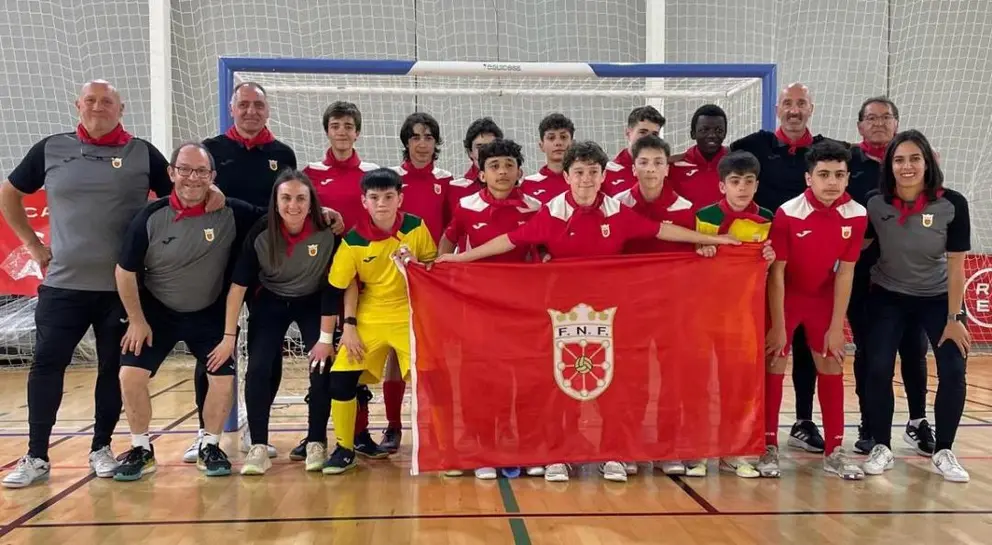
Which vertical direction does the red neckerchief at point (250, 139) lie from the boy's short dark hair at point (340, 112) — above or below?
below

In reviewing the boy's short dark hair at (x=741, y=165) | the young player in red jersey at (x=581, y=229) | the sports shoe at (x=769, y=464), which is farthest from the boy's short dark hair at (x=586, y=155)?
the sports shoe at (x=769, y=464)

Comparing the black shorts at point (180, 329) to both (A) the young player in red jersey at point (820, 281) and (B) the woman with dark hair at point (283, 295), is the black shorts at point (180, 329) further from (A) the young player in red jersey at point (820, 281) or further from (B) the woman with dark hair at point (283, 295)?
(A) the young player in red jersey at point (820, 281)

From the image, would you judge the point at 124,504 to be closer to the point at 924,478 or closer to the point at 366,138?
the point at 924,478

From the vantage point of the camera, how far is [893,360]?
3.77 m

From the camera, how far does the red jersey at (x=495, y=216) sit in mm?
3785

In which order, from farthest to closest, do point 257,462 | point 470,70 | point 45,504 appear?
point 470,70 < point 257,462 < point 45,504

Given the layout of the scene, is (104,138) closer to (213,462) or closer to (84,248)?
(84,248)

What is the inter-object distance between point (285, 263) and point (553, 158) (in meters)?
Result: 1.62

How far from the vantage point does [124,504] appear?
10.6 feet

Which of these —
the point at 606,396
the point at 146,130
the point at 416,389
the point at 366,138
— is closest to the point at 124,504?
the point at 416,389

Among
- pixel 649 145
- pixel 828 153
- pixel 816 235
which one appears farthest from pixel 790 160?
pixel 649 145

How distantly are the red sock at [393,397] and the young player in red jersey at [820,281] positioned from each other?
1.97m

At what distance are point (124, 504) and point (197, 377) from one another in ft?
3.12

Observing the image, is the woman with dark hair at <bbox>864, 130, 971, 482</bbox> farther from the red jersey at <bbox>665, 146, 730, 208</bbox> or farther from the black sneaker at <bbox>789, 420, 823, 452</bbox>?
the red jersey at <bbox>665, 146, 730, 208</bbox>
